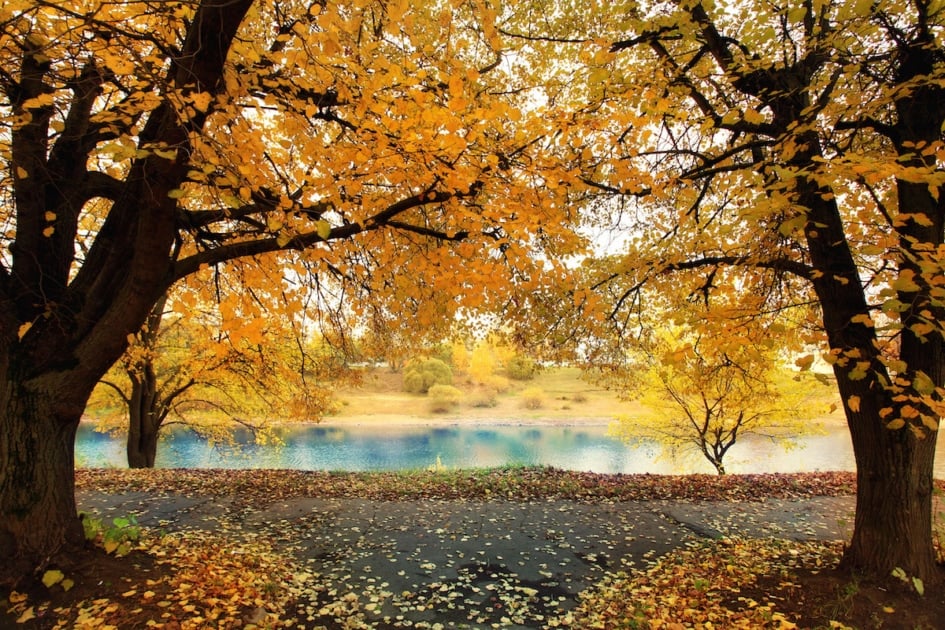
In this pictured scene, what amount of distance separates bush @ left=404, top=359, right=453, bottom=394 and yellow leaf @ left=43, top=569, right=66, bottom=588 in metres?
42.0

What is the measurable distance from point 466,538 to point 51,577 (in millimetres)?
4024

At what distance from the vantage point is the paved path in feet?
14.0

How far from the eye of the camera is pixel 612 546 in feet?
19.0

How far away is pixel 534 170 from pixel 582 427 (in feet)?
120

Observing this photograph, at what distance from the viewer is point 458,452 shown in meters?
27.8

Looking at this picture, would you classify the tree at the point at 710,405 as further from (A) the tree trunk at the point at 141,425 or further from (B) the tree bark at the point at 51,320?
(A) the tree trunk at the point at 141,425

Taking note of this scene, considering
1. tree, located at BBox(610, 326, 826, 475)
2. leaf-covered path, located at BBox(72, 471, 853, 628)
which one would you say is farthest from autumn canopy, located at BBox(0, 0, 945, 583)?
tree, located at BBox(610, 326, 826, 475)

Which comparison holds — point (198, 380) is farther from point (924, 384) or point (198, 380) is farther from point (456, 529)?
point (924, 384)

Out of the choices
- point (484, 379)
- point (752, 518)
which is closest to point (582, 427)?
point (484, 379)

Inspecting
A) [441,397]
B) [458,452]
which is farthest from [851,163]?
[441,397]

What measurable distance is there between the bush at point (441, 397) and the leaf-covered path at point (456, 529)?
36.3 metres

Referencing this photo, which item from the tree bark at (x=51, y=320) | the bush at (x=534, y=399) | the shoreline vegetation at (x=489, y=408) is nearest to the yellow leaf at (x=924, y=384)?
the tree bark at (x=51, y=320)

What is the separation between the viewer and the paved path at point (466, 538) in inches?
168

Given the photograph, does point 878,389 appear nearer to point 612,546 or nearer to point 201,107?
point 612,546
